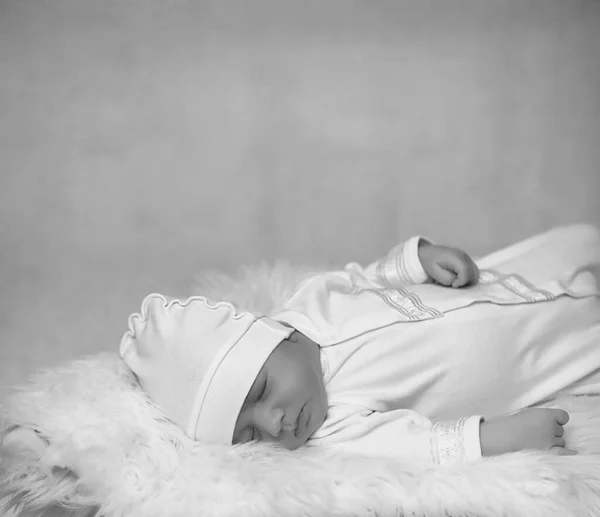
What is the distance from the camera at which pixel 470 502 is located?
1.08 meters

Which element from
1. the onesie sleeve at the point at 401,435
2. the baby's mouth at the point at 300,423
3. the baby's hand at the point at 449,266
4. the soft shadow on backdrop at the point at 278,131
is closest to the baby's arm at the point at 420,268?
the baby's hand at the point at 449,266

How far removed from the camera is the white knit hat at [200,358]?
4.15ft

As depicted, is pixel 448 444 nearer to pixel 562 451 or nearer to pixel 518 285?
pixel 562 451

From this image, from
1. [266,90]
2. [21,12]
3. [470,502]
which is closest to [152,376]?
[470,502]

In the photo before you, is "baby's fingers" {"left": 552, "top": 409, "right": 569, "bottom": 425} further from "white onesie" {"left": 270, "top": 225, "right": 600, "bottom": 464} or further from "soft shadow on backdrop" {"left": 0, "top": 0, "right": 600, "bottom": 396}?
"soft shadow on backdrop" {"left": 0, "top": 0, "right": 600, "bottom": 396}

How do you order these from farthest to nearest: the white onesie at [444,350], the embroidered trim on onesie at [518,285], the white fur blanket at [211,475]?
the embroidered trim on onesie at [518,285] < the white onesie at [444,350] < the white fur blanket at [211,475]

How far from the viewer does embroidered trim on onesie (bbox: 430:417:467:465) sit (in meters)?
1.22

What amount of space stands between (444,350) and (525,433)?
0.24m

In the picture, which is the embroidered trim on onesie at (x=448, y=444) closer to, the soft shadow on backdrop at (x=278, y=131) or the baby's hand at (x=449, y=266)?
the baby's hand at (x=449, y=266)

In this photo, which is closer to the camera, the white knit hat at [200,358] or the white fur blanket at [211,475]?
the white fur blanket at [211,475]

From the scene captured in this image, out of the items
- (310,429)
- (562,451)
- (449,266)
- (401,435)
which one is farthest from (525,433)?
(449,266)

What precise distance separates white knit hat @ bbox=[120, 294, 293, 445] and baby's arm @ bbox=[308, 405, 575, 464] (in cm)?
18

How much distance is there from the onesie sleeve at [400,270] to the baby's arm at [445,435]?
1.32ft

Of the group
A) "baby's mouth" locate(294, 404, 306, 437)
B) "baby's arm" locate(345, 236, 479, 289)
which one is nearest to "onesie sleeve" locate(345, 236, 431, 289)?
"baby's arm" locate(345, 236, 479, 289)
